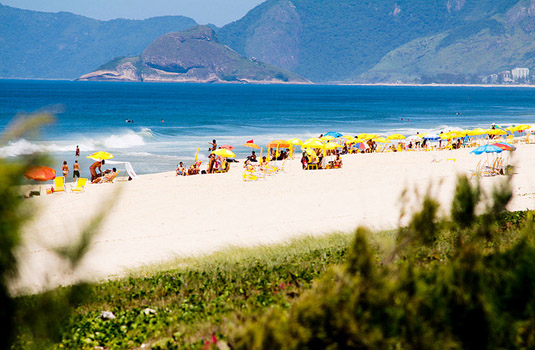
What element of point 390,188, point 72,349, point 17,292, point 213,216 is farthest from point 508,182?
point 390,188

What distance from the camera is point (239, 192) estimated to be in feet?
57.2

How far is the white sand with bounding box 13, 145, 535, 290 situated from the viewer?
11.4m

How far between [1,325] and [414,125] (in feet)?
189

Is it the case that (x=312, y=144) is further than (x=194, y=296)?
Yes

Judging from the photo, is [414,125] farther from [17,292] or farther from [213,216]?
[17,292]

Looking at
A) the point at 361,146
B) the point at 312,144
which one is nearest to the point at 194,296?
the point at 312,144

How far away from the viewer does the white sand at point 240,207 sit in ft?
37.3

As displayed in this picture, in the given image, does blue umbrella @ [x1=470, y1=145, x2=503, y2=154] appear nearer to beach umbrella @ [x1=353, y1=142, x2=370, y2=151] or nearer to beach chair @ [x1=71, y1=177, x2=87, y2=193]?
beach umbrella @ [x1=353, y1=142, x2=370, y2=151]

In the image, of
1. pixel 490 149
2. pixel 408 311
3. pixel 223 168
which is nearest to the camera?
pixel 408 311

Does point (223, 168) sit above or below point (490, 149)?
below

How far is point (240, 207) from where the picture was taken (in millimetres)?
15125

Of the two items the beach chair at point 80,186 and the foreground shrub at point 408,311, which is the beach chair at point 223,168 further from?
the foreground shrub at point 408,311

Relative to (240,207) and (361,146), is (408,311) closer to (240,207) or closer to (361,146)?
(240,207)

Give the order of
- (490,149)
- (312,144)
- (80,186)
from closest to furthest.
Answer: (80,186), (490,149), (312,144)
